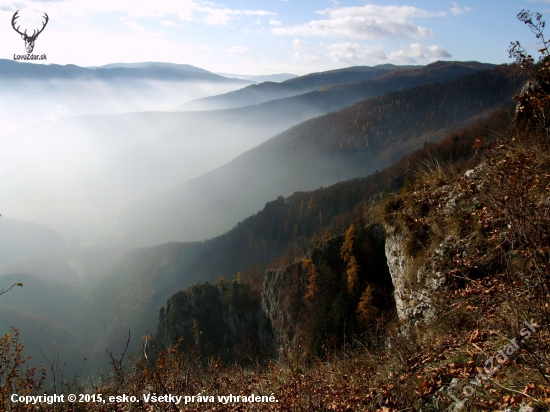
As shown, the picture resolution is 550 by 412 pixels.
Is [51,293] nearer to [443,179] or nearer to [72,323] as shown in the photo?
[72,323]

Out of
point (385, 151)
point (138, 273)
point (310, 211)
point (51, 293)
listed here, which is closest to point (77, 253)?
point (51, 293)

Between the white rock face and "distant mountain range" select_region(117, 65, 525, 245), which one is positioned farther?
"distant mountain range" select_region(117, 65, 525, 245)

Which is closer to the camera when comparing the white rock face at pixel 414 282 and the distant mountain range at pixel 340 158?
the white rock face at pixel 414 282

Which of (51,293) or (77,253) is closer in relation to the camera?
(51,293)

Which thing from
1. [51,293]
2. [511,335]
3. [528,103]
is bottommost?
[51,293]

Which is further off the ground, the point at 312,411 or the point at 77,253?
the point at 312,411

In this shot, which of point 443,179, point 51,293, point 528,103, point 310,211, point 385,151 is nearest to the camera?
point 528,103

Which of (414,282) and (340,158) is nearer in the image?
(414,282)

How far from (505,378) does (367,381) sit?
1987 mm

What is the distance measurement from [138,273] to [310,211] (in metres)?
67.6

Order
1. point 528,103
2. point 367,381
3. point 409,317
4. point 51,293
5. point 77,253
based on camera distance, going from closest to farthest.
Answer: point 367,381
point 528,103
point 409,317
point 51,293
point 77,253

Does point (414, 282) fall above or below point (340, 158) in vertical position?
below

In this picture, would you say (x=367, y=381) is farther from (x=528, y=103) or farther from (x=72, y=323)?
(x=72, y=323)

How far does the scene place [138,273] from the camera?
12369 centimetres
